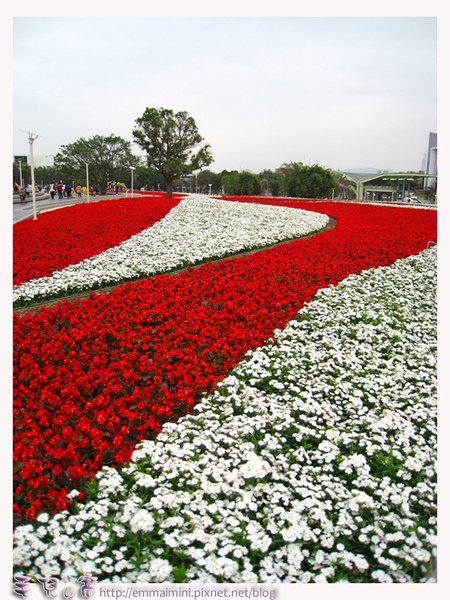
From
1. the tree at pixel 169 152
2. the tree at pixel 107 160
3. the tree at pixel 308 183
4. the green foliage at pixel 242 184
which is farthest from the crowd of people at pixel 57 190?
the tree at pixel 308 183

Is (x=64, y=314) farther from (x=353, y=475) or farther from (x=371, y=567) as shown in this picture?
(x=371, y=567)

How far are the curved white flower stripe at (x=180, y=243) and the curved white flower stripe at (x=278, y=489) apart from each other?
280 cm

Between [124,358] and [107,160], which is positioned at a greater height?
[107,160]

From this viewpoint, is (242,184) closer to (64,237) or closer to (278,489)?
(64,237)

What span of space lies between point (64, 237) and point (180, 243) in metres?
2.27

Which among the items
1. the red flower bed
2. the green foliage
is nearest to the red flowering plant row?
the red flower bed

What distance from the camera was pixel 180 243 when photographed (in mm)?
9312

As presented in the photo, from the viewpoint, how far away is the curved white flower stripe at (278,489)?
100 inches

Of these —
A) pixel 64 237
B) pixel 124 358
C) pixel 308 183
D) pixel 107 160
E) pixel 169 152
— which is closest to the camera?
pixel 124 358

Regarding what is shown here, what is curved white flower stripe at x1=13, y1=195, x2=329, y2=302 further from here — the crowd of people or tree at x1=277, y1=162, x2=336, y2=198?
tree at x1=277, y1=162, x2=336, y2=198

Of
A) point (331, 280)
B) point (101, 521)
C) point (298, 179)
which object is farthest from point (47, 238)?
point (298, 179)

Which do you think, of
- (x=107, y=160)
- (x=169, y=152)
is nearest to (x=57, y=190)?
(x=169, y=152)

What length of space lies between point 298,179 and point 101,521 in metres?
33.7

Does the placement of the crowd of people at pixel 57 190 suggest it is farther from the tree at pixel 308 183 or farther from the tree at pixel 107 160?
the tree at pixel 308 183
